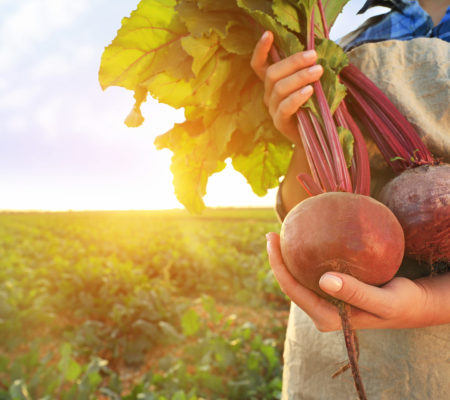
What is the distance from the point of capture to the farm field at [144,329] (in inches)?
112

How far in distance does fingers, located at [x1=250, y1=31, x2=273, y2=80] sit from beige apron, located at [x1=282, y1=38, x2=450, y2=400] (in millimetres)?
328

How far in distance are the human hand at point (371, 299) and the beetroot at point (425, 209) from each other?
0.28ft

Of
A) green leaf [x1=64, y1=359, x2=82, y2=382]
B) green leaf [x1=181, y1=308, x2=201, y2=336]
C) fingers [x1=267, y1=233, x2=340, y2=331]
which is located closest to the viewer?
fingers [x1=267, y1=233, x2=340, y2=331]

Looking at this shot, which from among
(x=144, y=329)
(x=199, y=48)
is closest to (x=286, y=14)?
(x=199, y=48)

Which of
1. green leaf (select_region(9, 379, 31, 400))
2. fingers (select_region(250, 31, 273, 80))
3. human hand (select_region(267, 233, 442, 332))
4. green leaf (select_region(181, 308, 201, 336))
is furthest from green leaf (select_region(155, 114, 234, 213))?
green leaf (select_region(181, 308, 201, 336))

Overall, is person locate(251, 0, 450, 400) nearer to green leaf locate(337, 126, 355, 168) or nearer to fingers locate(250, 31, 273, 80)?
fingers locate(250, 31, 273, 80)

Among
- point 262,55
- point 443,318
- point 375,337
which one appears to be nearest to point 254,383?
point 375,337

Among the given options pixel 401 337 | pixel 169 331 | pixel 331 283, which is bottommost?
pixel 169 331

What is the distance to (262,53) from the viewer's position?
110cm

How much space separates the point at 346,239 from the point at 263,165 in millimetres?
899

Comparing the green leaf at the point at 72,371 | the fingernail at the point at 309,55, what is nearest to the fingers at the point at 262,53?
the fingernail at the point at 309,55

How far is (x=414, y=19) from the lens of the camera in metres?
1.30

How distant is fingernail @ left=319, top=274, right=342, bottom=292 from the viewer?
0.77 metres

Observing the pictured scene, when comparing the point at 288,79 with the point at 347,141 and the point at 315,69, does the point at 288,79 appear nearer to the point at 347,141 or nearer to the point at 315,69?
the point at 315,69
